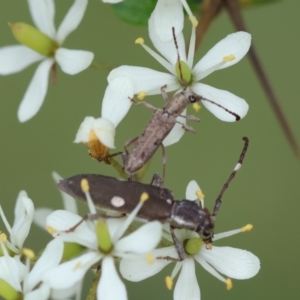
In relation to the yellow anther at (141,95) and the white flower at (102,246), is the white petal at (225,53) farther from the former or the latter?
the white flower at (102,246)

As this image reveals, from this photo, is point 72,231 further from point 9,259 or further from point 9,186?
point 9,186

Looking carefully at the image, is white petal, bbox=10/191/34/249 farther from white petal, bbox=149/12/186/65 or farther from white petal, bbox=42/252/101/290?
white petal, bbox=149/12/186/65

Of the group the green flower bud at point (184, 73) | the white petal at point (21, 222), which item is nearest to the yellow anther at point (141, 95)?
the green flower bud at point (184, 73)

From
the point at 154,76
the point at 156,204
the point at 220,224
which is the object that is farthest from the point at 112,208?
the point at 220,224

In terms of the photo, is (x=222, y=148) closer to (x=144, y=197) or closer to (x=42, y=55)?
(x=42, y=55)

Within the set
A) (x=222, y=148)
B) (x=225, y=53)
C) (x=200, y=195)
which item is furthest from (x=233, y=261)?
(x=222, y=148)

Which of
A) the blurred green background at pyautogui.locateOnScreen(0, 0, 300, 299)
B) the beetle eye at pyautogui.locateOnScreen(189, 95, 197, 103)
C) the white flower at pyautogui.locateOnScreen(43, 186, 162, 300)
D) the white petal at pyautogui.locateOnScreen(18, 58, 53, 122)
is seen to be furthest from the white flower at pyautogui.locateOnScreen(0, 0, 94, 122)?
the blurred green background at pyautogui.locateOnScreen(0, 0, 300, 299)
